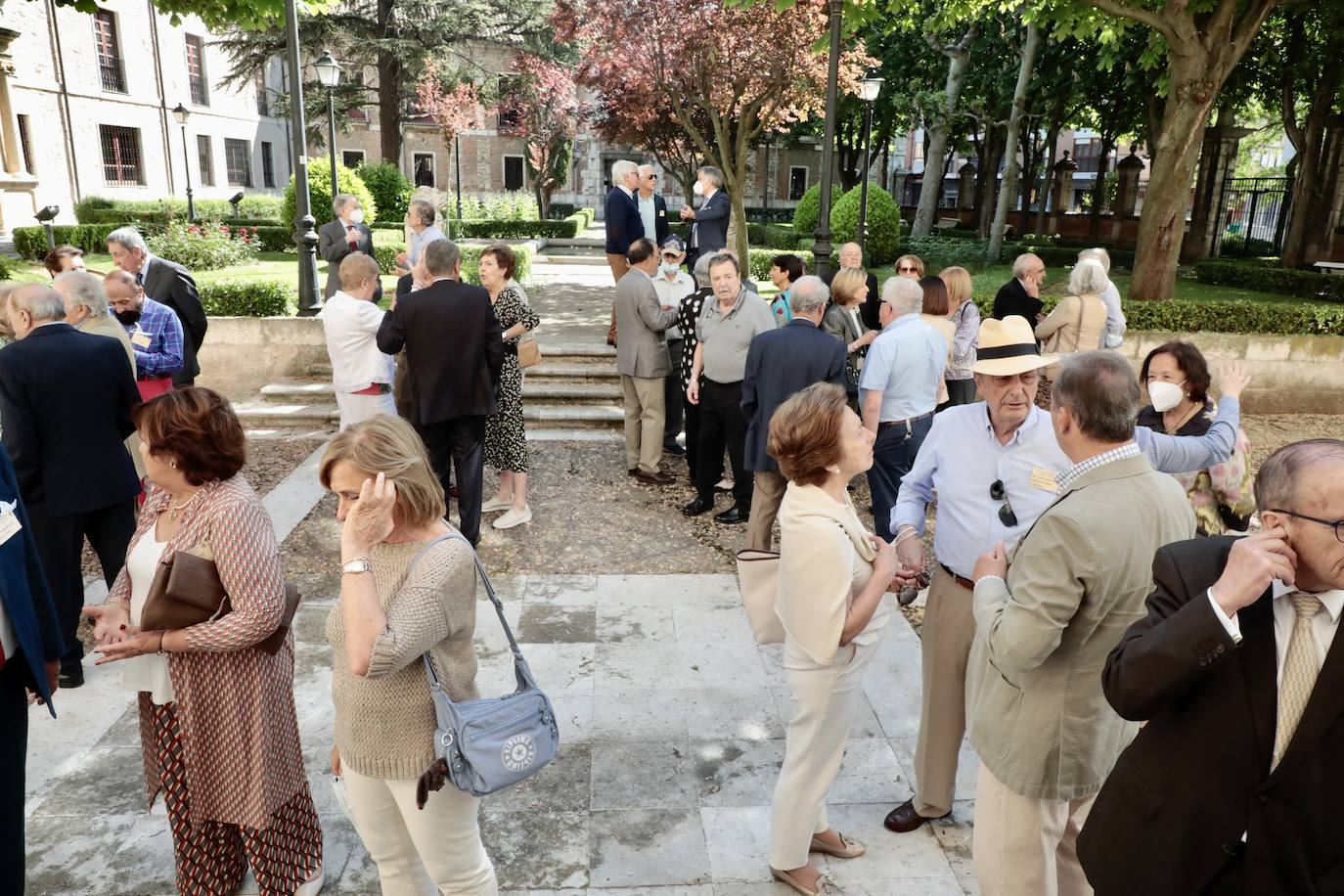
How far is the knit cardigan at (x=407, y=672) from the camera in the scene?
98.0 inches

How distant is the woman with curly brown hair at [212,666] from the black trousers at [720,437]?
4190 millimetres

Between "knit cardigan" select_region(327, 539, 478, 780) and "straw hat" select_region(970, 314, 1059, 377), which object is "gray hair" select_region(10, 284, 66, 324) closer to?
"knit cardigan" select_region(327, 539, 478, 780)

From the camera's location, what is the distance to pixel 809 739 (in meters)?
3.13

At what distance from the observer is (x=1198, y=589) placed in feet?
6.24

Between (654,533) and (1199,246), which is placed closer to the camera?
(654,533)

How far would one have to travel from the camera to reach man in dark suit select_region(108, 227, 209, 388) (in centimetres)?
664

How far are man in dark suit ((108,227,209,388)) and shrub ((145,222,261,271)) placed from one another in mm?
8923

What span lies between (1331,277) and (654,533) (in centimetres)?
1558

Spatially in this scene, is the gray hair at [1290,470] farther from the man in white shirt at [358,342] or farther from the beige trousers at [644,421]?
the beige trousers at [644,421]

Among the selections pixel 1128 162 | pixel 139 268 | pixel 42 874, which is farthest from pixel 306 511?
pixel 1128 162

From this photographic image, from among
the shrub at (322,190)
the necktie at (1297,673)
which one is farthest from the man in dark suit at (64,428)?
the shrub at (322,190)

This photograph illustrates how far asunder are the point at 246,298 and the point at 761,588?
969 centimetres

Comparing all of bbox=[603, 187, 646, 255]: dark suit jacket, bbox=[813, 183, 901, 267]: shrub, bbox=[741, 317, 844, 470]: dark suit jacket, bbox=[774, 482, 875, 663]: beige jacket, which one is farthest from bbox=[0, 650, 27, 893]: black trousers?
bbox=[813, 183, 901, 267]: shrub

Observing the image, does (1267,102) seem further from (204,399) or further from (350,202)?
(204,399)
